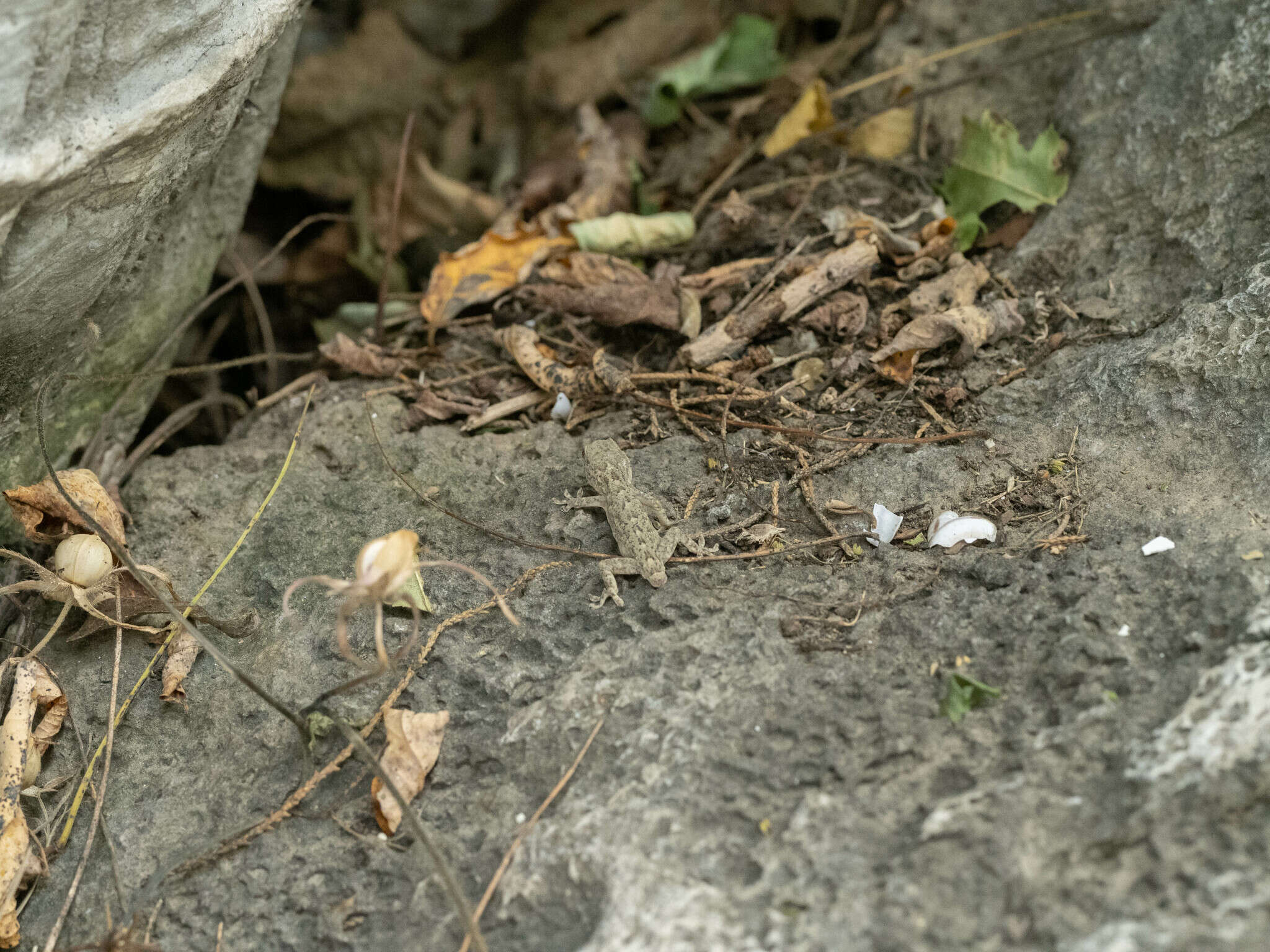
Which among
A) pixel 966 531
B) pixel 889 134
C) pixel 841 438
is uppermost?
pixel 889 134

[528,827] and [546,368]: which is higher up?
[546,368]

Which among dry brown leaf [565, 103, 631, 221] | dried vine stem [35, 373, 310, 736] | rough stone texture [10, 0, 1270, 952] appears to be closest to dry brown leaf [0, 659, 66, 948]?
rough stone texture [10, 0, 1270, 952]

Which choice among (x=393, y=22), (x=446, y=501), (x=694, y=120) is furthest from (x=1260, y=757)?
(x=393, y=22)

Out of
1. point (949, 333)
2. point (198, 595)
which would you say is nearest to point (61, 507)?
point (198, 595)

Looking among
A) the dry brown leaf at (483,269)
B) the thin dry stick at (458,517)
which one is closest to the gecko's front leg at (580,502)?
the thin dry stick at (458,517)

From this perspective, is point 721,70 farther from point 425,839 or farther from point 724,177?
point 425,839
